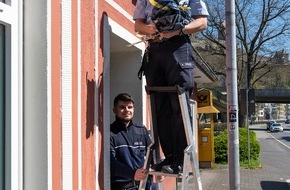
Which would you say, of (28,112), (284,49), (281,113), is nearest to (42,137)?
(28,112)

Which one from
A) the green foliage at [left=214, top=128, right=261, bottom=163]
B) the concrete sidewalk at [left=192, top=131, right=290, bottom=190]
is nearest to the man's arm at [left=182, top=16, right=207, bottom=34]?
the concrete sidewalk at [left=192, top=131, right=290, bottom=190]

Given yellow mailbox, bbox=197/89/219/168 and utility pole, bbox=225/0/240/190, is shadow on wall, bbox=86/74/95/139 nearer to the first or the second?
utility pole, bbox=225/0/240/190

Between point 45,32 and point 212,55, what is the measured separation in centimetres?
3284

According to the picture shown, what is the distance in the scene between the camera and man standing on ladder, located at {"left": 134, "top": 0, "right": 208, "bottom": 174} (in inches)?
120

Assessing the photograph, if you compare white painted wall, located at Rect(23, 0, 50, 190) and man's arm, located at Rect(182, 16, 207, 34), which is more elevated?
man's arm, located at Rect(182, 16, 207, 34)

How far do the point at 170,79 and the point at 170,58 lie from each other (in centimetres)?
14

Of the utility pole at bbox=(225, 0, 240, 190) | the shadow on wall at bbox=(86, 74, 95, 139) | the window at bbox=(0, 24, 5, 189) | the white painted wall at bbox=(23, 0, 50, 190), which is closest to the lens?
the window at bbox=(0, 24, 5, 189)

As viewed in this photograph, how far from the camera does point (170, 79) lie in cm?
311

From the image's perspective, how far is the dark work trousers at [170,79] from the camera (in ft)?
10.1

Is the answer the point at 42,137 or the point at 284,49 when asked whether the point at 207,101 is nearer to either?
the point at 42,137

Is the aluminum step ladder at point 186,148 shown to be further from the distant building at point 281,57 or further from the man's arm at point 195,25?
the distant building at point 281,57

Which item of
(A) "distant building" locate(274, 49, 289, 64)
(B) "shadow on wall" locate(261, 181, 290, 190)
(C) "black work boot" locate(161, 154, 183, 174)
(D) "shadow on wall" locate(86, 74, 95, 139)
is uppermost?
(A) "distant building" locate(274, 49, 289, 64)

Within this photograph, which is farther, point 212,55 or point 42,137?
point 212,55

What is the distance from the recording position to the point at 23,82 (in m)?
2.84
